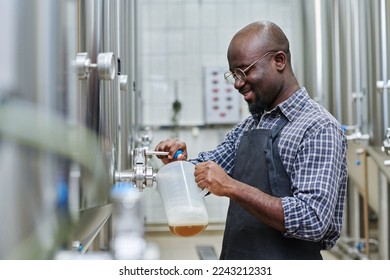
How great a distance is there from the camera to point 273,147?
46.0 inches

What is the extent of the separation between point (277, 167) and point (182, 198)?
224mm

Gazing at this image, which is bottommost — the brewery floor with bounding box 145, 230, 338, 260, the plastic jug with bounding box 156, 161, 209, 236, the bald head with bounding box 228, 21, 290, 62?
the brewery floor with bounding box 145, 230, 338, 260

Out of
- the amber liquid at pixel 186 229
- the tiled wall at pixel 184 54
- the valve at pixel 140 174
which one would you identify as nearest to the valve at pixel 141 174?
the valve at pixel 140 174

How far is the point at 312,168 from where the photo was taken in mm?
1054

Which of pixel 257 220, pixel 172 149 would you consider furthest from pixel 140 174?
pixel 257 220

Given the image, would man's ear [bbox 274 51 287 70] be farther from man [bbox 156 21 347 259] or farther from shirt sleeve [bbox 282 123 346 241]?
shirt sleeve [bbox 282 123 346 241]

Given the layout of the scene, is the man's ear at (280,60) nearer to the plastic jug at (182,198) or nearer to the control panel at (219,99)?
the plastic jug at (182,198)

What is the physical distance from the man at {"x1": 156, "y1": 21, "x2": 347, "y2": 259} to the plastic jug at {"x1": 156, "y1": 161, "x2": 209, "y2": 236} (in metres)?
0.05

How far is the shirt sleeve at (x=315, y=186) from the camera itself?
1024 mm

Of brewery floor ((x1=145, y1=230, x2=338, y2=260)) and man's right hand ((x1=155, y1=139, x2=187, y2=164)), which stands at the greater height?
man's right hand ((x1=155, y1=139, x2=187, y2=164))

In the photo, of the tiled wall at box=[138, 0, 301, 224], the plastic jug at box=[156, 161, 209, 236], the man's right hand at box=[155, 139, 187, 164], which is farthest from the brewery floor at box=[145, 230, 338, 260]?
the plastic jug at box=[156, 161, 209, 236]

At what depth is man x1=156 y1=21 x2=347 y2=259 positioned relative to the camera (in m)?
1.03
